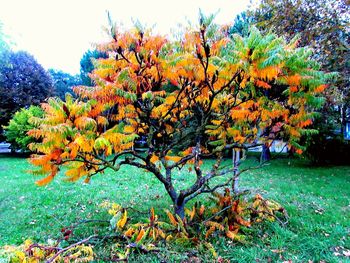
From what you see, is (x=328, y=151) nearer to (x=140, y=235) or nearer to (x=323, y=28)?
(x=323, y=28)

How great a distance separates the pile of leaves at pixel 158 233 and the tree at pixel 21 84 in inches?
694

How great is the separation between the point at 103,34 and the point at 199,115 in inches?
79.9

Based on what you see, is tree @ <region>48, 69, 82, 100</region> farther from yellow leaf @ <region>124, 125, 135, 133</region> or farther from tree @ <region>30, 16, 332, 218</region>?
tree @ <region>30, 16, 332, 218</region>

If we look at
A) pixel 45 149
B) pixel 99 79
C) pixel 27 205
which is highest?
pixel 99 79

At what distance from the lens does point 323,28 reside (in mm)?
7789

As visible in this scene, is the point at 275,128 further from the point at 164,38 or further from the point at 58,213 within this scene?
the point at 58,213

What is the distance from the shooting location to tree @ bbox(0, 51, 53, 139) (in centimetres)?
1886

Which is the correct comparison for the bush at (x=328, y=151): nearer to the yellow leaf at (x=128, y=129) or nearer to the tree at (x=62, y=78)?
the yellow leaf at (x=128, y=129)

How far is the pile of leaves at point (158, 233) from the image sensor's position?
126 inches

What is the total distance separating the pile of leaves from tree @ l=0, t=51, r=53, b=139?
17.6m

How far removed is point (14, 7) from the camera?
969 cm

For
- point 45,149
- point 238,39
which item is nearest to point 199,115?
point 238,39

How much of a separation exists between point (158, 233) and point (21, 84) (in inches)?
784

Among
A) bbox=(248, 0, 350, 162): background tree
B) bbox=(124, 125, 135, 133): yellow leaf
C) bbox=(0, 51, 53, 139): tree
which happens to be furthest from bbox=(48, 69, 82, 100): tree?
bbox=(124, 125, 135, 133): yellow leaf
